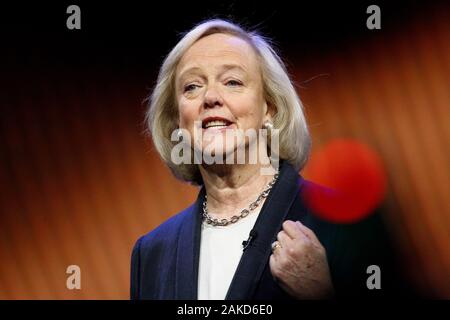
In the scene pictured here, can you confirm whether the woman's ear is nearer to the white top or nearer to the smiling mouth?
the smiling mouth

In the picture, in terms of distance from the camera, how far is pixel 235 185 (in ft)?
6.41

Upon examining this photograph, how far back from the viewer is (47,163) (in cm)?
257

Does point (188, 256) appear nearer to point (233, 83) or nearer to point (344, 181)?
point (233, 83)

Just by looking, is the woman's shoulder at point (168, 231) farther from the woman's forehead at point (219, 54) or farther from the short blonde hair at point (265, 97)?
the woman's forehead at point (219, 54)

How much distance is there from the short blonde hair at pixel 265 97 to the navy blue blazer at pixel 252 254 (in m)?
0.10

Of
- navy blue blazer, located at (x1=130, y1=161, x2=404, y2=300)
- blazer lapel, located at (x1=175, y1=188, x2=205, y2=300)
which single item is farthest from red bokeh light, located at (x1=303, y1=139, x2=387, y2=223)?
blazer lapel, located at (x1=175, y1=188, x2=205, y2=300)

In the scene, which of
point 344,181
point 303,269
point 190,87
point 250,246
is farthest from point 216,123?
point 344,181

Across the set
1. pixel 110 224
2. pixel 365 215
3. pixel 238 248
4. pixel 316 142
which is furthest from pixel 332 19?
pixel 110 224

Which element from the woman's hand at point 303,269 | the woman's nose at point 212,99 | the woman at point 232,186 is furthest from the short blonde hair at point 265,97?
Answer: the woman's hand at point 303,269

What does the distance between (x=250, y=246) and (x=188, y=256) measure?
0.22 meters

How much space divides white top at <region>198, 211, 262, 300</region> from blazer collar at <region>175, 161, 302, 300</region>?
2 centimetres

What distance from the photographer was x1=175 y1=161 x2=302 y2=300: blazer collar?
172cm

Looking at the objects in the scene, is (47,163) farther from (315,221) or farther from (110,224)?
(315,221)

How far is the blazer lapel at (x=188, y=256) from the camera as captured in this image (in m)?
1.80
